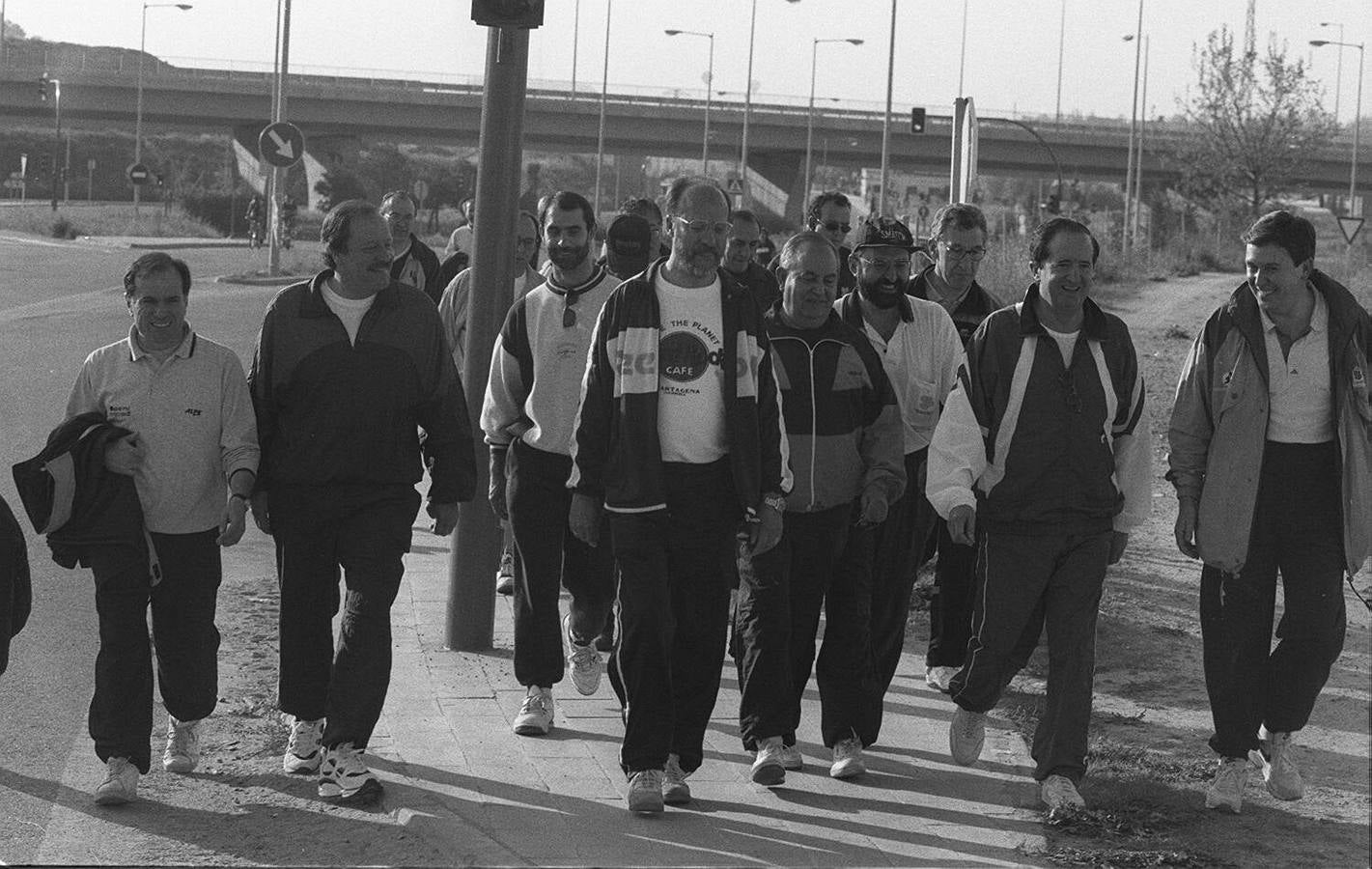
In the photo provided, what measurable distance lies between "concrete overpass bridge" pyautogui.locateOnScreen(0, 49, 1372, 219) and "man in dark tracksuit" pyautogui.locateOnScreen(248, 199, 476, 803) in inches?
2763

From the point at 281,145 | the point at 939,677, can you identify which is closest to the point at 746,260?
the point at 939,677

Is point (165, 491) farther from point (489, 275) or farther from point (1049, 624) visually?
point (1049, 624)

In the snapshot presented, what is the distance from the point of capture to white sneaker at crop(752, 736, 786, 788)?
6.38m

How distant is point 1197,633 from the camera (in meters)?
9.23

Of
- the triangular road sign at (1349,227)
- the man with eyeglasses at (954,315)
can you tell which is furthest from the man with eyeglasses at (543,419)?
the triangular road sign at (1349,227)

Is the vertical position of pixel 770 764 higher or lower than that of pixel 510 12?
lower

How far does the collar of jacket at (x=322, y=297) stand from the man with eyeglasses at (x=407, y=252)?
3.86 m

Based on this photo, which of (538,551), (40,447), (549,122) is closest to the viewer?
(538,551)

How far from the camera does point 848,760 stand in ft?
21.5

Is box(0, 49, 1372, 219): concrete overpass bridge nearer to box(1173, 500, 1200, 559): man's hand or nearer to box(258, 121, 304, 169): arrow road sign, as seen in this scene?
box(258, 121, 304, 169): arrow road sign

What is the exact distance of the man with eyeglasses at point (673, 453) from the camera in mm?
6012

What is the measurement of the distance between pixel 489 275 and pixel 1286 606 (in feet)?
11.7

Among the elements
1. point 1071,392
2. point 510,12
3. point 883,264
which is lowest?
point 1071,392

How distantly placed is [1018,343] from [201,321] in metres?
20.9
